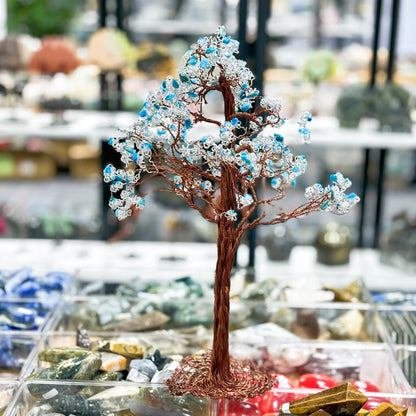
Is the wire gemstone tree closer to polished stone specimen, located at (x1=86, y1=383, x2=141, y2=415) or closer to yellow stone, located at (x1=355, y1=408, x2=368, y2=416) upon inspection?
polished stone specimen, located at (x1=86, y1=383, x2=141, y2=415)

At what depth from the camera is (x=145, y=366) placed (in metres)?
1.44

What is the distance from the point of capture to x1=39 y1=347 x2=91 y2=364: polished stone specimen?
1.49m

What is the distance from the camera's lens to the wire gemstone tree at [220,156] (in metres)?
1.20

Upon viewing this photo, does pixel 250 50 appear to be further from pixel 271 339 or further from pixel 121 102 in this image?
pixel 271 339

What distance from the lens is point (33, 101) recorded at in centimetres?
286

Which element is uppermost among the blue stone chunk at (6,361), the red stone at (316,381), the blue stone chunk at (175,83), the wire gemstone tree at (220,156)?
the blue stone chunk at (175,83)

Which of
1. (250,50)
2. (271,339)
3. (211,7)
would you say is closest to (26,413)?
(271,339)

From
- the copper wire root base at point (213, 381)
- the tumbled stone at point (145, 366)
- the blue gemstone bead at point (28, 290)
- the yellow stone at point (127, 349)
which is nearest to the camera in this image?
the copper wire root base at point (213, 381)

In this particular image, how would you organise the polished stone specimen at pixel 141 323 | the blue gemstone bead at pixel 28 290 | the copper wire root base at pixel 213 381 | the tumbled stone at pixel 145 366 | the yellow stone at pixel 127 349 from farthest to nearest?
the blue gemstone bead at pixel 28 290 → the polished stone specimen at pixel 141 323 → the yellow stone at pixel 127 349 → the tumbled stone at pixel 145 366 → the copper wire root base at pixel 213 381

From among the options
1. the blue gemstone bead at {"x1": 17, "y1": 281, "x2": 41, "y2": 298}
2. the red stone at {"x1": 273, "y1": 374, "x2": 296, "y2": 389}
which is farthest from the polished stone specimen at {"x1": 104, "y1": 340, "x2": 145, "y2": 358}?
the blue gemstone bead at {"x1": 17, "y1": 281, "x2": 41, "y2": 298}

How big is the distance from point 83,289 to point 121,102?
1110 mm

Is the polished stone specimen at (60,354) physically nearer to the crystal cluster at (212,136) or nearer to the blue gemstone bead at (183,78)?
the crystal cluster at (212,136)

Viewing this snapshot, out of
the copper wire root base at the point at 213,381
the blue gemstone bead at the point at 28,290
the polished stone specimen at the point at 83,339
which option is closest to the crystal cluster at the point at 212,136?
the copper wire root base at the point at 213,381

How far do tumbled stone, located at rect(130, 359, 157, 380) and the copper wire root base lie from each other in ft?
0.24
